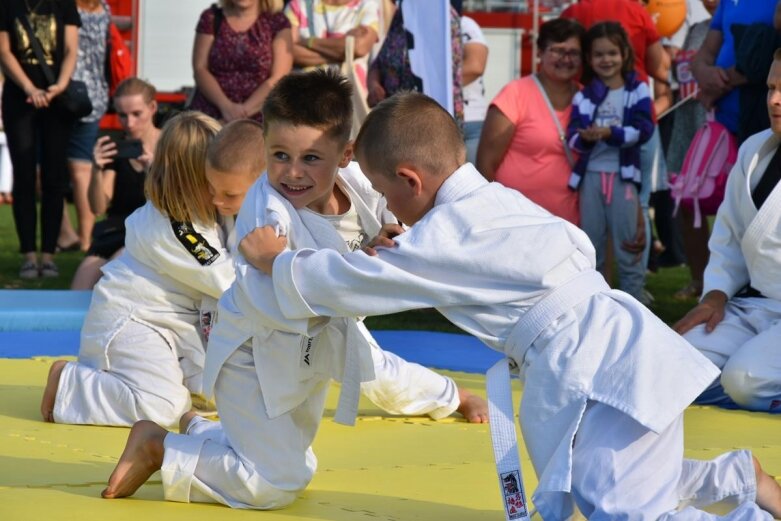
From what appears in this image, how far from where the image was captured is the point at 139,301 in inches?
171

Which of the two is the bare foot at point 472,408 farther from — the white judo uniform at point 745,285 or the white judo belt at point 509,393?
the white judo belt at point 509,393

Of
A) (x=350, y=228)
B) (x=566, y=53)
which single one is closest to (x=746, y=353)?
(x=350, y=228)

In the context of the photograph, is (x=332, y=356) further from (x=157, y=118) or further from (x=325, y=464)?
(x=157, y=118)

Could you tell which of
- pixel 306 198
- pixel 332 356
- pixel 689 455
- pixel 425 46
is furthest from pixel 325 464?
pixel 425 46

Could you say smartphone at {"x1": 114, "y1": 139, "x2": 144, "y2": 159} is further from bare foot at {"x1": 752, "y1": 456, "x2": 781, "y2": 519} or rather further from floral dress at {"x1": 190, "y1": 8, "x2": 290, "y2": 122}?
bare foot at {"x1": 752, "y1": 456, "x2": 781, "y2": 519}

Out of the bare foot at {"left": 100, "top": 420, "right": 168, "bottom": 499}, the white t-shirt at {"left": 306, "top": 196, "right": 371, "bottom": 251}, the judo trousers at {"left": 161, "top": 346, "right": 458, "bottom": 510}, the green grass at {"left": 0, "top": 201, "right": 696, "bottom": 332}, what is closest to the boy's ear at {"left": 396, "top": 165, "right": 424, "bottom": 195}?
the white t-shirt at {"left": 306, "top": 196, "right": 371, "bottom": 251}

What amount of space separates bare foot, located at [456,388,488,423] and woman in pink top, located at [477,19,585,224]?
114 inches

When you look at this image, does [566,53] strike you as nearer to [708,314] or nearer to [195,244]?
[708,314]

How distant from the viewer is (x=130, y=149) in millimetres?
6602

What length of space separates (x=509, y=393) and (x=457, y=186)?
19.0 inches

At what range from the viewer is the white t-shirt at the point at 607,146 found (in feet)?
23.2

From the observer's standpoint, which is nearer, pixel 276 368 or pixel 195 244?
pixel 276 368

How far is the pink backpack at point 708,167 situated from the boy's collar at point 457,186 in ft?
13.7

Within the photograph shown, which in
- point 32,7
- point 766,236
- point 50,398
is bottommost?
point 50,398
